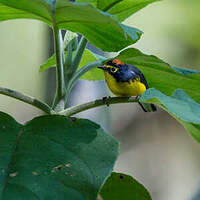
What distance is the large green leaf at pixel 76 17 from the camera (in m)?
0.79

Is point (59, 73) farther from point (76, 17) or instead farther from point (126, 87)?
point (126, 87)

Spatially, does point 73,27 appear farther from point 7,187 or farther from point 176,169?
point 176,169

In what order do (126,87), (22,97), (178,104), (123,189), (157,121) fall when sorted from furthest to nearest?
(157,121) < (126,87) < (123,189) < (22,97) < (178,104)

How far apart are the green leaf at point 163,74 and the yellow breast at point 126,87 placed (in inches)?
20.7

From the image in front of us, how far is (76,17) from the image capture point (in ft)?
2.80

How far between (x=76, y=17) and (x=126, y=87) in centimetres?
92

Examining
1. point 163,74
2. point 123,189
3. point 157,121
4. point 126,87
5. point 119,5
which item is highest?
point 119,5

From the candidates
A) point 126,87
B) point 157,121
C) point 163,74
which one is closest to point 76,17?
point 163,74

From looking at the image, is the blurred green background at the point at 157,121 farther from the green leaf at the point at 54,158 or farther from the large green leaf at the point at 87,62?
the green leaf at the point at 54,158

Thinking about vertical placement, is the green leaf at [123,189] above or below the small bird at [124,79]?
above

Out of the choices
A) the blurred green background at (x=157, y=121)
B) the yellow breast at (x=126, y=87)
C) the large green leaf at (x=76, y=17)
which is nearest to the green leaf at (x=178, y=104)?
the large green leaf at (x=76, y=17)

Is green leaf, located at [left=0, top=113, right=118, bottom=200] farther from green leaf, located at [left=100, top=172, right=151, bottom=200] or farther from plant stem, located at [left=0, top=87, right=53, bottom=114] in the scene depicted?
green leaf, located at [left=100, top=172, right=151, bottom=200]

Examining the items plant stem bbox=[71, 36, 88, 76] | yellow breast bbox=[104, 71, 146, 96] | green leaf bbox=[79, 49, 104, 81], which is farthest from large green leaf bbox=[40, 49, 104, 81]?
yellow breast bbox=[104, 71, 146, 96]

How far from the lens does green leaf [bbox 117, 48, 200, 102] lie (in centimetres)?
100
